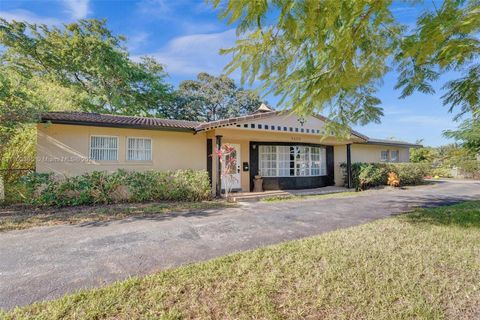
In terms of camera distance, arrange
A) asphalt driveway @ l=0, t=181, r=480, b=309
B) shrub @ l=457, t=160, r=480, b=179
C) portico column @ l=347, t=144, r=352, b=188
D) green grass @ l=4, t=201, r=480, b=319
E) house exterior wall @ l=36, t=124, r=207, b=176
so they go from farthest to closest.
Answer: shrub @ l=457, t=160, r=480, b=179 → portico column @ l=347, t=144, r=352, b=188 → house exterior wall @ l=36, t=124, r=207, b=176 → asphalt driveway @ l=0, t=181, r=480, b=309 → green grass @ l=4, t=201, r=480, b=319

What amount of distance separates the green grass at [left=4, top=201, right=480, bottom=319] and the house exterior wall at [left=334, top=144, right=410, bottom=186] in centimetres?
1147

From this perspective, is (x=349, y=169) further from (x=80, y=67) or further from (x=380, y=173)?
(x=80, y=67)

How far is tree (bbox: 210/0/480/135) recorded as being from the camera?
3020 millimetres

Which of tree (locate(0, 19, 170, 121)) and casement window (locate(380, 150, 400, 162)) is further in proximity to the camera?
casement window (locate(380, 150, 400, 162))

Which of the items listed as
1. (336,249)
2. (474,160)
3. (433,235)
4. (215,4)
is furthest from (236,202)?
(474,160)

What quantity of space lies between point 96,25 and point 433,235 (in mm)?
24221

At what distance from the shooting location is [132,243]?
15.9ft

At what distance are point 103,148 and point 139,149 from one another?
4.76ft

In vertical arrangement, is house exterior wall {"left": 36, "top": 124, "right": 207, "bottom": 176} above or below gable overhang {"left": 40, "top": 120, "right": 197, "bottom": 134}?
below

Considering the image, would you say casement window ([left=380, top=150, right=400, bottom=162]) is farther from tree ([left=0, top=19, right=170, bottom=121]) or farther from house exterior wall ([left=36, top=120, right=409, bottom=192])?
tree ([left=0, top=19, right=170, bottom=121])

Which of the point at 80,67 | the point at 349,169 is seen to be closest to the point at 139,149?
the point at 349,169

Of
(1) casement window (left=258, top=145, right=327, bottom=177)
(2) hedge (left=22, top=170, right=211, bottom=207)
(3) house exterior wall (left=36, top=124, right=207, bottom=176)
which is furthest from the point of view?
(1) casement window (left=258, top=145, right=327, bottom=177)

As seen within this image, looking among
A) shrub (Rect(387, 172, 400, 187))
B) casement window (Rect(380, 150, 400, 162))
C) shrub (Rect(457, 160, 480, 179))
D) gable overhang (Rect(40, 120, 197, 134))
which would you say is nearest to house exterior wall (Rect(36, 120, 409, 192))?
gable overhang (Rect(40, 120, 197, 134))

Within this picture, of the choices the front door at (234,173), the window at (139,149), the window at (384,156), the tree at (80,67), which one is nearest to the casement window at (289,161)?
the front door at (234,173)
